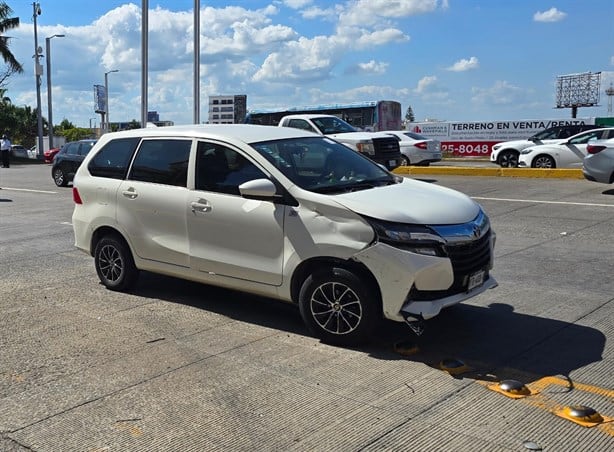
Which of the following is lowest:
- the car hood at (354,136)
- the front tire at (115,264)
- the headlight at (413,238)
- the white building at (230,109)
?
the front tire at (115,264)

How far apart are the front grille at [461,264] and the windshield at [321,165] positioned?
1046mm

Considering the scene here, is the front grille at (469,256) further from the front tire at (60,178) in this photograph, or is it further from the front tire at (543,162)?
the front tire at (60,178)

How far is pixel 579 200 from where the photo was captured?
13633mm

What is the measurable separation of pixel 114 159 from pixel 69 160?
15.6 metres

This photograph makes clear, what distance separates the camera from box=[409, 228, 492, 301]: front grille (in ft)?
15.9

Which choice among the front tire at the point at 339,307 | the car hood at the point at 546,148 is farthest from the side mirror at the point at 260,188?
the car hood at the point at 546,148

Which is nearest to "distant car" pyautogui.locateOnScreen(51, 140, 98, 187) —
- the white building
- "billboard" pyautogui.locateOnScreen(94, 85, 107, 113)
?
the white building

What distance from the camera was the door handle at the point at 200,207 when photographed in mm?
5809

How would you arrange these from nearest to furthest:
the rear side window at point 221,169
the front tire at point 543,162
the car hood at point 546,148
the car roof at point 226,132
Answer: the rear side window at point 221,169, the car roof at point 226,132, the car hood at point 546,148, the front tire at point 543,162

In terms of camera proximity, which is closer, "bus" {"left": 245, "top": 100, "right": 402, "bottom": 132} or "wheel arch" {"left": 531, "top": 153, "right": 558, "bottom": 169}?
"wheel arch" {"left": 531, "top": 153, "right": 558, "bottom": 169}

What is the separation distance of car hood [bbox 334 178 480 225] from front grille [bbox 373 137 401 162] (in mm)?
11369

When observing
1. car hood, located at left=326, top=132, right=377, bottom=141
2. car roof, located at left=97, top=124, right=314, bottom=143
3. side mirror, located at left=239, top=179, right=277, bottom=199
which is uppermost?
car hood, located at left=326, top=132, right=377, bottom=141

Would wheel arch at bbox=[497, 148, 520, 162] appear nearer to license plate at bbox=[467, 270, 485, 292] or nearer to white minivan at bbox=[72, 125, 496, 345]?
white minivan at bbox=[72, 125, 496, 345]

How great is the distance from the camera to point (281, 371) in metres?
4.62
